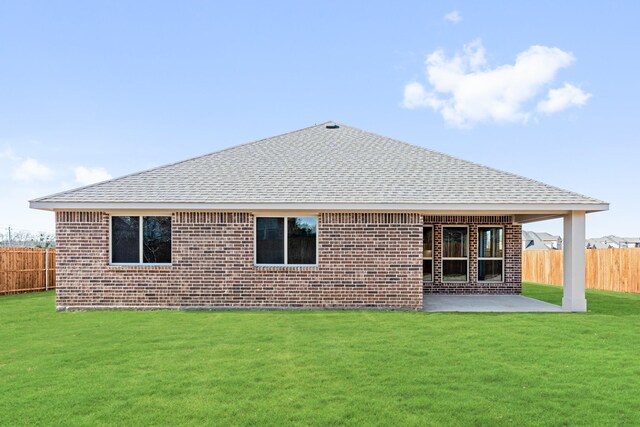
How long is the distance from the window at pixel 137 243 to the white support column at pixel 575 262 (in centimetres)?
1085

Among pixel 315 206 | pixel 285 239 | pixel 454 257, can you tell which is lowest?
pixel 454 257

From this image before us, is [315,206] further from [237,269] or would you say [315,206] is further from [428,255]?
[428,255]

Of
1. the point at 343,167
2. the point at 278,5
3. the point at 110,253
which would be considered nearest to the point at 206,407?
the point at 110,253

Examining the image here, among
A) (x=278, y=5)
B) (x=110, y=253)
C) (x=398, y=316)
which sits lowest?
(x=398, y=316)

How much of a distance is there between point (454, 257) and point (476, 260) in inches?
30.0

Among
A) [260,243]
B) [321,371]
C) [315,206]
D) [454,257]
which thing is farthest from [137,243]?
[454,257]

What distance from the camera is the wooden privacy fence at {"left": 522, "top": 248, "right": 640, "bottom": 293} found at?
19.6 meters

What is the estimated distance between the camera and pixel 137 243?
12.7m

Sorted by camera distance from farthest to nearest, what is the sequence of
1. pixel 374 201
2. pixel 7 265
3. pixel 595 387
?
pixel 7 265 < pixel 374 201 < pixel 595 387

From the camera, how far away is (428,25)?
44.2 feet

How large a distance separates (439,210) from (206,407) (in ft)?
28.7

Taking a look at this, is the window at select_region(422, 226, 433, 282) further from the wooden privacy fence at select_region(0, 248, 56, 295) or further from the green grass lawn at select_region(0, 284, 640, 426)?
the wooden privacy fence at select_region(0, 248, 56, 295)

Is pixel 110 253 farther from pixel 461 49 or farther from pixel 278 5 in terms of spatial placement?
pixel 461 49

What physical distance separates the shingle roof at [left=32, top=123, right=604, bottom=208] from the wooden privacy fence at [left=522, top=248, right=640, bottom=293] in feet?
31.6
